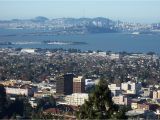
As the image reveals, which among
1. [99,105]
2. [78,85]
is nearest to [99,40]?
[78,85]

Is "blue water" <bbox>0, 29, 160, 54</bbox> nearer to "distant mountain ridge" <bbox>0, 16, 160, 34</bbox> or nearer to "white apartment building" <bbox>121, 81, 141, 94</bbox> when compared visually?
"distant mountain ridge" <bbox>0, 16, 160, 34</bbox>

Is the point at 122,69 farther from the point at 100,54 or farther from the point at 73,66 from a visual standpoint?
the point at 100,54

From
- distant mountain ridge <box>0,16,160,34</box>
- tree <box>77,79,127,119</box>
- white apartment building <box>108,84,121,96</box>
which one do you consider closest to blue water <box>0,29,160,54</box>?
distant mountain ridge <box>0,16,160,34</box>

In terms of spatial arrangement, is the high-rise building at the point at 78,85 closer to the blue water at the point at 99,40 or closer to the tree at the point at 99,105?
the tree at the point at 99,105

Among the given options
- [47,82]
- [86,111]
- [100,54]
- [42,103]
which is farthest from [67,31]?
[86,111]

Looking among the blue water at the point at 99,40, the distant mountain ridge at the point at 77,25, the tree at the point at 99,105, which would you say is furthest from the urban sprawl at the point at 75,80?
the distant mountain ridge at the point at 77,25
